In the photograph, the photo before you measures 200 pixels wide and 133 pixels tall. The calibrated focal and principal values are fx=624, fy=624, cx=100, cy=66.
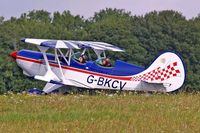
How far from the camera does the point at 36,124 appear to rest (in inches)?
340

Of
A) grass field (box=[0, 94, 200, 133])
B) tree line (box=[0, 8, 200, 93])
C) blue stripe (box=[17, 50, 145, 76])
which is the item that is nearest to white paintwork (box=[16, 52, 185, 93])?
blue stripe (box=[17, 50, 145, 76])

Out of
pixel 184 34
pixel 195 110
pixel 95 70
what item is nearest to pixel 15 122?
pixel 195 110

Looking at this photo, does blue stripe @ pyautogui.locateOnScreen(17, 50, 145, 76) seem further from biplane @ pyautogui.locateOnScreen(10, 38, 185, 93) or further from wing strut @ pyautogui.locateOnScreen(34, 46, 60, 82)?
wing strut @ pyautogui.locateOnScreen(34, 46, 60, 82)

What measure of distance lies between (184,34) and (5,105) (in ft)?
220

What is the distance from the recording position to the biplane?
81.0 feet

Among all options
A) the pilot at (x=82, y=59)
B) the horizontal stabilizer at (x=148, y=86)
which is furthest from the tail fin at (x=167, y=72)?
the pilot at (x=82, y=59)

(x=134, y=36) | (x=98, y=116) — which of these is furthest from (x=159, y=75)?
(x=134, y=36)

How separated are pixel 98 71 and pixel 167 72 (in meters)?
2.78

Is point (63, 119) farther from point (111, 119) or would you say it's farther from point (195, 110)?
point (195, 110)

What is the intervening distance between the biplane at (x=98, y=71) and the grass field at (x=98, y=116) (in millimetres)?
12571

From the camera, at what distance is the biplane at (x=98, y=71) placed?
24.7 m

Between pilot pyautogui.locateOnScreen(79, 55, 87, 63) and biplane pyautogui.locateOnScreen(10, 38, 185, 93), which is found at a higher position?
pilot pyautogui.locateOnScreen(79, 55, 87, 63)

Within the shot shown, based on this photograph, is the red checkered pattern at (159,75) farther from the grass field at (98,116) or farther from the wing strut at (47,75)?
the grass field at (98,116)

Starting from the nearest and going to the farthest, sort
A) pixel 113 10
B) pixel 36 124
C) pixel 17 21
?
pixel 36 124 → pixel 17 21 → pixel 113 10
